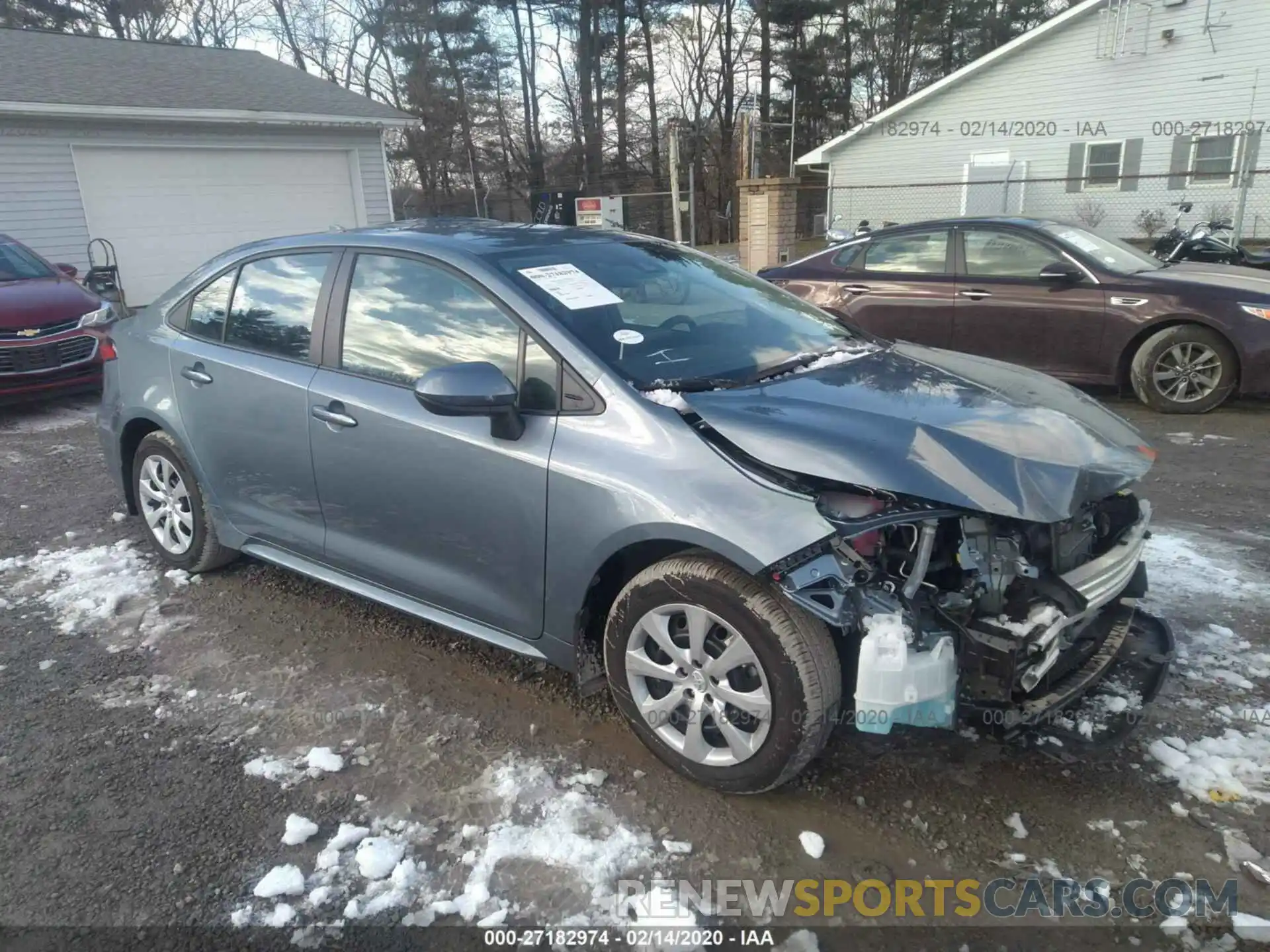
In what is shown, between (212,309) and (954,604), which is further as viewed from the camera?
(212,309)

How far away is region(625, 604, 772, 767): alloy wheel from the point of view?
253 centimetres

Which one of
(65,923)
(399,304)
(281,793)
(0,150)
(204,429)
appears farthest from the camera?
(0,150)

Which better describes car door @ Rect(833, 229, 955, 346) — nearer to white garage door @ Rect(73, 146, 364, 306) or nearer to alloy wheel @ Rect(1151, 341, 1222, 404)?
alloy wheel @ Rect(1151, 341, 1222, 404)

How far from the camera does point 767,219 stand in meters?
14.0

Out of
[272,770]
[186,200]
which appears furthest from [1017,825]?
[186,200]

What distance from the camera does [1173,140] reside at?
18984mm

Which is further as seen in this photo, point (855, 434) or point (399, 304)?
point (399, 304)

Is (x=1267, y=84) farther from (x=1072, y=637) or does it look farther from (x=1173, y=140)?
(x=1072, y=637)

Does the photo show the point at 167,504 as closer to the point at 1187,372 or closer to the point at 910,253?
the point at 910,253

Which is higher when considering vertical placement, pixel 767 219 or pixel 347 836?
pixel 767 219

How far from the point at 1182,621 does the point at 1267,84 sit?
64.1 ft

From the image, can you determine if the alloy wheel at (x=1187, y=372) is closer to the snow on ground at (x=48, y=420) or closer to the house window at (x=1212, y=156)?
the snow on ground at (x=48, y=420)

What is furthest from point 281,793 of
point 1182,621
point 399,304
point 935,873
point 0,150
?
point 0,150

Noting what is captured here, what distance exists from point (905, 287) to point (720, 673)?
19.0 ft
